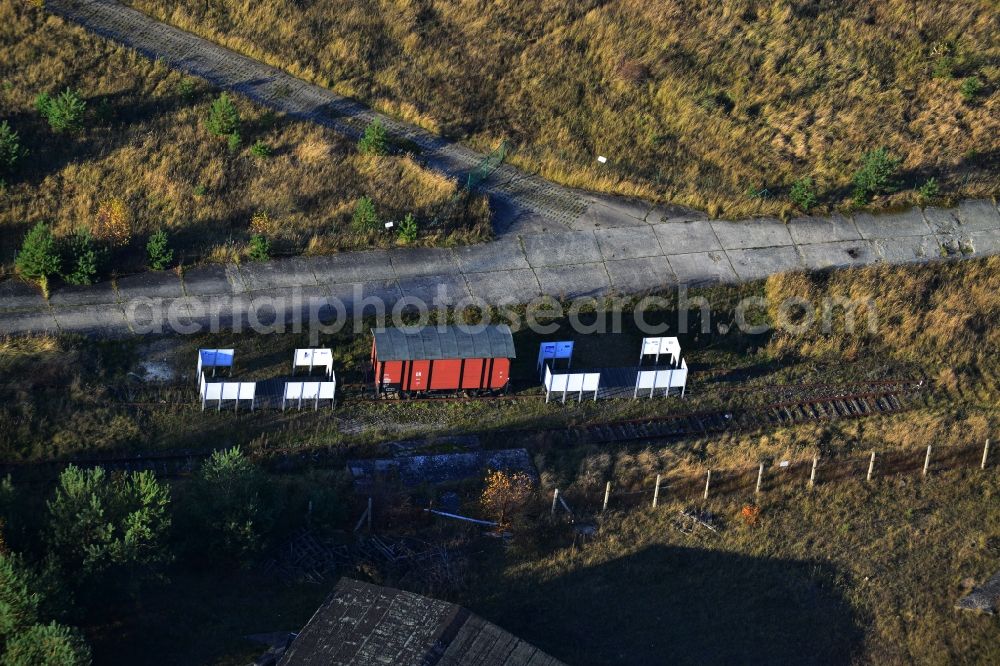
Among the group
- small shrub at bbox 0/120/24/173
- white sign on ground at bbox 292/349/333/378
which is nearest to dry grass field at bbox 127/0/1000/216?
small shrub at bbox 0/120/24/173

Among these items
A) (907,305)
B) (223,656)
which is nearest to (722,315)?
(907,305)

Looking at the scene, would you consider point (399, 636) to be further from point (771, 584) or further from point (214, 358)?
point (214, 358)

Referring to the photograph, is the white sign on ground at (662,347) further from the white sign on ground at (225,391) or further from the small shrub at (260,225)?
the small shrub at (260,225)

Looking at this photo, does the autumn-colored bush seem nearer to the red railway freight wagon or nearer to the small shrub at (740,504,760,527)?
A: the red railway freight wagon

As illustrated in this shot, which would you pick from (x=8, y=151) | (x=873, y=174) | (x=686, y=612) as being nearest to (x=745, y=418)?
(x=686, y=612)

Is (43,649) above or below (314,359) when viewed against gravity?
below

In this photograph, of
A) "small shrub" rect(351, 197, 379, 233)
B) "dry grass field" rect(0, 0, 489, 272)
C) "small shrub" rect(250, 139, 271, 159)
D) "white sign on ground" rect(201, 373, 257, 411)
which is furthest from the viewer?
"small shrub" rect(250, 139, 271, 159)
